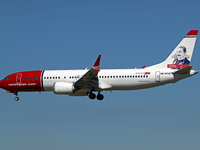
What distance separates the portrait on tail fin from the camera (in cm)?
5666

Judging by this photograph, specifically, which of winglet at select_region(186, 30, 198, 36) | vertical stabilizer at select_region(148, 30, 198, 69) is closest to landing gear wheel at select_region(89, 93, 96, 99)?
vertical stabilizer at select_region(148, 30, 198, 69)

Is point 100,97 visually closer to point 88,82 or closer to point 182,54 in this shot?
point 88,82

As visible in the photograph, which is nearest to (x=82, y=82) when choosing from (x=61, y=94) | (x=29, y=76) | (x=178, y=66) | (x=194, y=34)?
(x=61, y=94)

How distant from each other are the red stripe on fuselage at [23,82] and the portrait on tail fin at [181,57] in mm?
19149

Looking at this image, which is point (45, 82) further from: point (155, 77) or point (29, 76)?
point (155, 77)

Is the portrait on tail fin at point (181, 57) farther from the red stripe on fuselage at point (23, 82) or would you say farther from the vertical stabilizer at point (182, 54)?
the red stripe on fuselage at point (23, 82)

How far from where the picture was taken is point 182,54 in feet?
187

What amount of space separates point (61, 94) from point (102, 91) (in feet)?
19.2

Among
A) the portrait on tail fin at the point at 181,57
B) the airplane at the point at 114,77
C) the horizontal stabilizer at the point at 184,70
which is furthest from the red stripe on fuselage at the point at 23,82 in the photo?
the horizontal stabilizer at the point at 184,70

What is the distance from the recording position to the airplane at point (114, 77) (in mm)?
55094

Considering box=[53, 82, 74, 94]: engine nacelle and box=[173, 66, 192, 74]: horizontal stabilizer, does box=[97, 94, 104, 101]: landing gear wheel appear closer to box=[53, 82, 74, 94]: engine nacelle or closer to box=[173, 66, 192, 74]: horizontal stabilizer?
box=[53, 82, 74, 94]: engine nacelle

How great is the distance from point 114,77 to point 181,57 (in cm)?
949

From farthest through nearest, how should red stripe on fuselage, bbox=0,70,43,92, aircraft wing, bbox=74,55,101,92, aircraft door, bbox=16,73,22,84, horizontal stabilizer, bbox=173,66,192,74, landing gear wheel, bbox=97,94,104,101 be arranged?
aircraft door, bbox=16,73,22,84 → red stripe on fuselage, bbox=0,70,43,92 → landing gear wheel, bbox=97,94,104,101 → aircraft wing, bbox=74,55,101,92 → horizontal stabilizer, bbox=173,66,192,74

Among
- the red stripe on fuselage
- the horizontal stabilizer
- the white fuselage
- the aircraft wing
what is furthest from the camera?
the red stripe on fuselage
